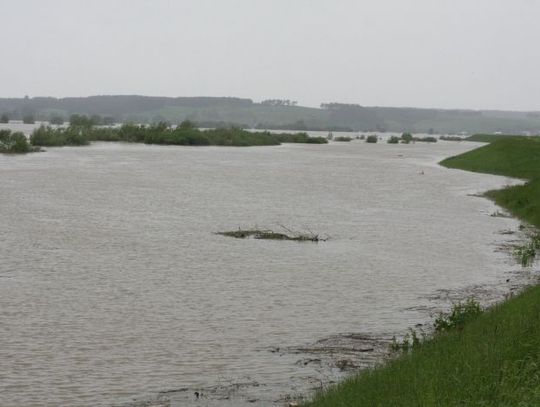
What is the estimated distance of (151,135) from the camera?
146m

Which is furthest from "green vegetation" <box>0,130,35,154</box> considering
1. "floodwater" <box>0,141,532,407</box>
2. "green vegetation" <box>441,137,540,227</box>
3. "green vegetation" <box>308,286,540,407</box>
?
"green vegetation" <box>308,286,540,407</box>

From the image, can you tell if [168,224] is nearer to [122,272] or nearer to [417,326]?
[122,272]

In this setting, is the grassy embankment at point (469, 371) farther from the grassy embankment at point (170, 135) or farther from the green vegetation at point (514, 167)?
the grassy embankment at point (170, 135)

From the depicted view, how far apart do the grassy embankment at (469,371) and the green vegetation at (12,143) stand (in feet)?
298

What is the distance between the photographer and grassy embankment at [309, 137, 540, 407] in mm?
11086

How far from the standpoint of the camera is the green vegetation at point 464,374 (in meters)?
11.0

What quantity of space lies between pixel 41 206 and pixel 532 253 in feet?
87.6

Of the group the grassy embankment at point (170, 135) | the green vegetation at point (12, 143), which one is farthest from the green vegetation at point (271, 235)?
the grassy embankment at point (170, 135)

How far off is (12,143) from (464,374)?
317ft

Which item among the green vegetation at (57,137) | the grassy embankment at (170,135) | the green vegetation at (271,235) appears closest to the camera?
the green vegetation at (271,235)

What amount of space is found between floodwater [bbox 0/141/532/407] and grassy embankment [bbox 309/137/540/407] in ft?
7.56

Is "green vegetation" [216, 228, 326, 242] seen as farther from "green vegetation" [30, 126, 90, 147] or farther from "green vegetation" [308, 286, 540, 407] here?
"green vegetation" [30, 126, 90, 147]

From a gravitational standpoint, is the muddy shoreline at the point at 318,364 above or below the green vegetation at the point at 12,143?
below

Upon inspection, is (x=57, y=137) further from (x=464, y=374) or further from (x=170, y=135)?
(x=464, y=374)
